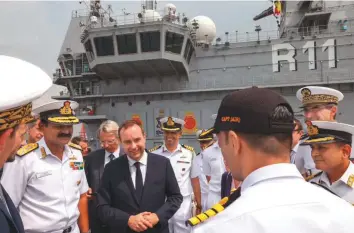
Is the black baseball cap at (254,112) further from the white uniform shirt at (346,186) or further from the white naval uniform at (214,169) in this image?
the white naval uniform at (214,169)

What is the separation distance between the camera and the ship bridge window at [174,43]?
16266 millimetres

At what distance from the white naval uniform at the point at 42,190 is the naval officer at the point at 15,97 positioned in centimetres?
141

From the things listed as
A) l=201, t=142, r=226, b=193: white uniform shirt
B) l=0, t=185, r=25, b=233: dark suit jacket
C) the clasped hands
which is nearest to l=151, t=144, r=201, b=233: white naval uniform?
l=201, t=142, r=226, b=193: white uniform shirt

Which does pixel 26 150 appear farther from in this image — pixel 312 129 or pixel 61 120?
pixel 312 129

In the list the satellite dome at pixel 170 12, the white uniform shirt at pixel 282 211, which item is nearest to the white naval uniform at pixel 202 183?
the white uniform shirt at pixel 282 211

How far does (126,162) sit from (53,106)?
896 millimetres

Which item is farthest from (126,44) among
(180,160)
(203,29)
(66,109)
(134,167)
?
(134,167)

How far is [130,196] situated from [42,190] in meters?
0.79

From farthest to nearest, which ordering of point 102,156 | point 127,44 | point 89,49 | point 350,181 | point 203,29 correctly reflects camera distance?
1. point 203,29
2. point 89,49
3. point 127,44
4. point 102,156
5. point 350,181

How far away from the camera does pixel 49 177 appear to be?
2953 mm

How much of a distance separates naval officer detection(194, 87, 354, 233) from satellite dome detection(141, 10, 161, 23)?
15.7 metres

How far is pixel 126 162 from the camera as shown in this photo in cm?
330

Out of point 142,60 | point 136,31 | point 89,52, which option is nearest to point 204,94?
point 142,60

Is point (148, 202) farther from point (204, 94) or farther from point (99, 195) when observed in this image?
point (204, 94)
